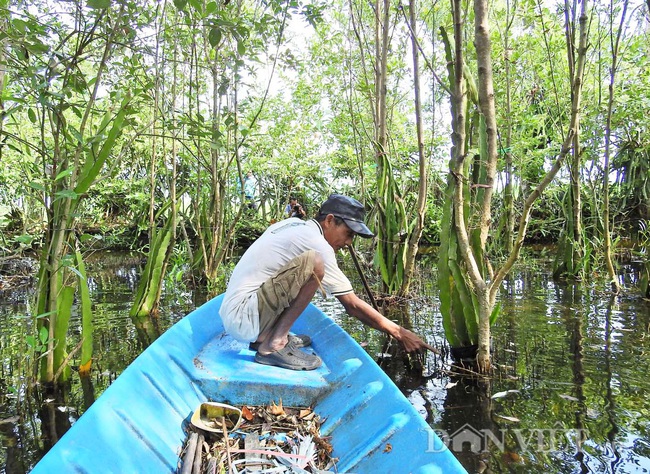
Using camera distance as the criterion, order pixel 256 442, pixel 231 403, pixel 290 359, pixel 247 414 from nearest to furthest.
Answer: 1. pixel 256 442
2. pixel 247 414
3. pixel 231 403
4. pixel 290 359

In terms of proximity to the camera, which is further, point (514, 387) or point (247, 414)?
point (514, 387)

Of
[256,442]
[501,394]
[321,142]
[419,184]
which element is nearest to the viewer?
[256,442]

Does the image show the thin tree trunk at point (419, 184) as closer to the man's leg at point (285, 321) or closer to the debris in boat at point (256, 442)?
the man's leg at point (285, 321)

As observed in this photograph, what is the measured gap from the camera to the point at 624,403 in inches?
115

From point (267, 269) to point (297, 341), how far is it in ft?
1.88

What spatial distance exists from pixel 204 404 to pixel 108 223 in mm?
13139

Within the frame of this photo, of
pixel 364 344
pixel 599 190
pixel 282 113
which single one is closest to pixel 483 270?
pixel 364 344

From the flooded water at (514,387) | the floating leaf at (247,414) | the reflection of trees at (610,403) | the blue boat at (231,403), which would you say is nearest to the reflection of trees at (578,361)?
the flooded water at (514,387)

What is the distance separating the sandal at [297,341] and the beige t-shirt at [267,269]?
136 mm

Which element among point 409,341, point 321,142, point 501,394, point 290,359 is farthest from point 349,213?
point 321,142

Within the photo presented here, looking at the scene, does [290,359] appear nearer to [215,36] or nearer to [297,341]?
[297,341]

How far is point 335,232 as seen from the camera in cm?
319

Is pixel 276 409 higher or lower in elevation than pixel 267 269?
lower

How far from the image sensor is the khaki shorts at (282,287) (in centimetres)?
295
